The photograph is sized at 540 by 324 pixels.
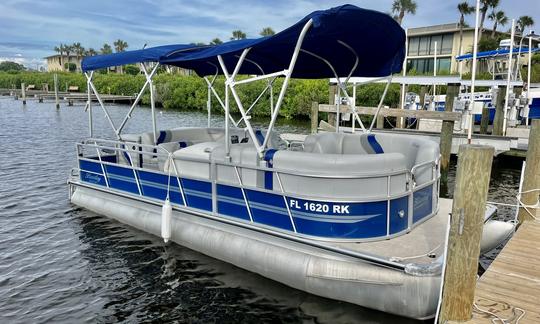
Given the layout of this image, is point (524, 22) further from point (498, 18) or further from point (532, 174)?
point (532, 174)

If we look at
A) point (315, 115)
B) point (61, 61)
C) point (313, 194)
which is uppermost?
point (61, 61)

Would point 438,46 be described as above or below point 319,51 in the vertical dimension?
above

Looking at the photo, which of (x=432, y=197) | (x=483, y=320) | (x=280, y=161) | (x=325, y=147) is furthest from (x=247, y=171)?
(x=483, y=320)

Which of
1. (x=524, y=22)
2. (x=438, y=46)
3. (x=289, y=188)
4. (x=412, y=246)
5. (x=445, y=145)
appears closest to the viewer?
(x=412, y=246)

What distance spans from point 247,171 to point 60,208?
6380mm

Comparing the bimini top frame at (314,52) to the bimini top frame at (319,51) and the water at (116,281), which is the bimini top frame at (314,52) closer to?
the bimini top frame at (319,51)

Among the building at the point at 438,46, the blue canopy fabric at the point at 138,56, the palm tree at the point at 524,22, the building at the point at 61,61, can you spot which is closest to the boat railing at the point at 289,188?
the blue canopy fabric at the point at 138,56

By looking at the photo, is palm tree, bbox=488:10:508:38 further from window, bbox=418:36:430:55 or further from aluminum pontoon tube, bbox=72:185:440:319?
aluminum pontoon tube, bbox=72:185:440:319

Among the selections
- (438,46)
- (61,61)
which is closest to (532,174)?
(438,46)

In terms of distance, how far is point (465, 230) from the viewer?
14.8 ft

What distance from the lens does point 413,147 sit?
7.61 meters

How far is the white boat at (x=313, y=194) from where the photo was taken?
5816 mm

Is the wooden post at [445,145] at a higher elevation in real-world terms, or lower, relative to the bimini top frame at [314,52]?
lower

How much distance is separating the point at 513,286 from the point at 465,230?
5.60 feet
